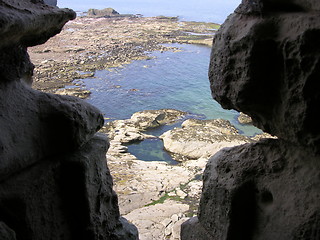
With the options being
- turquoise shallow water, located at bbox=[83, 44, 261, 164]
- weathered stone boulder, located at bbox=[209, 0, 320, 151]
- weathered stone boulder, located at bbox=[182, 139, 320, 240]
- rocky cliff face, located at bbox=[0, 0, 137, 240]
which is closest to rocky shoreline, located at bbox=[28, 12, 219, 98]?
turquoise shallow water, located at bbox=[83, 44, 261, 164]

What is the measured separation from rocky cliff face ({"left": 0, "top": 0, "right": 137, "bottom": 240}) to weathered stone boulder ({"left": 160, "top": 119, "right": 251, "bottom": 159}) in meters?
15.1

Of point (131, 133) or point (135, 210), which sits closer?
point (135, 210)

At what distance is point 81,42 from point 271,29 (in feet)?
163

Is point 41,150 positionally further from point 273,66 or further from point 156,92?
point 156,92

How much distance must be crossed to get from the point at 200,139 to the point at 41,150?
55.7ft

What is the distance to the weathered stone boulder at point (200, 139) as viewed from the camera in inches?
795

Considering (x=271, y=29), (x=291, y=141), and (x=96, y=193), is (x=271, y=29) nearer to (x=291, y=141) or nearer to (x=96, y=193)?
(x=291, y=141)

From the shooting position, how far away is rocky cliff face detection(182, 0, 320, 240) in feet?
11.8

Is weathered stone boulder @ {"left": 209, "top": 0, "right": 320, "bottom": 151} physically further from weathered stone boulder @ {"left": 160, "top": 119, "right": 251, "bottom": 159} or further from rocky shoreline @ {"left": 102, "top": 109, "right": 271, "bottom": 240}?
weathered stone boulder @ {"left": 160, "top": 119, "right": 251, "bottom": 159}

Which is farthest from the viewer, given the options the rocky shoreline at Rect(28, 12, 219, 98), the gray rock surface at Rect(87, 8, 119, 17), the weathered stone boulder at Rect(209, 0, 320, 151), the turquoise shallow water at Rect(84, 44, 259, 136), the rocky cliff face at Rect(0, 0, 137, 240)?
the gray rock surface at Rect(87, 8, 119, 17)

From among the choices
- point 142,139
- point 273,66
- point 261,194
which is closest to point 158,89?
point 142,139

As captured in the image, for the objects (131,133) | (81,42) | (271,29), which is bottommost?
(131,133)

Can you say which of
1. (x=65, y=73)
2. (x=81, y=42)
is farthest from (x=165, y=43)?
(x=65, y=73)

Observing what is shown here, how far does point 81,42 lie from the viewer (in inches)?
2003
